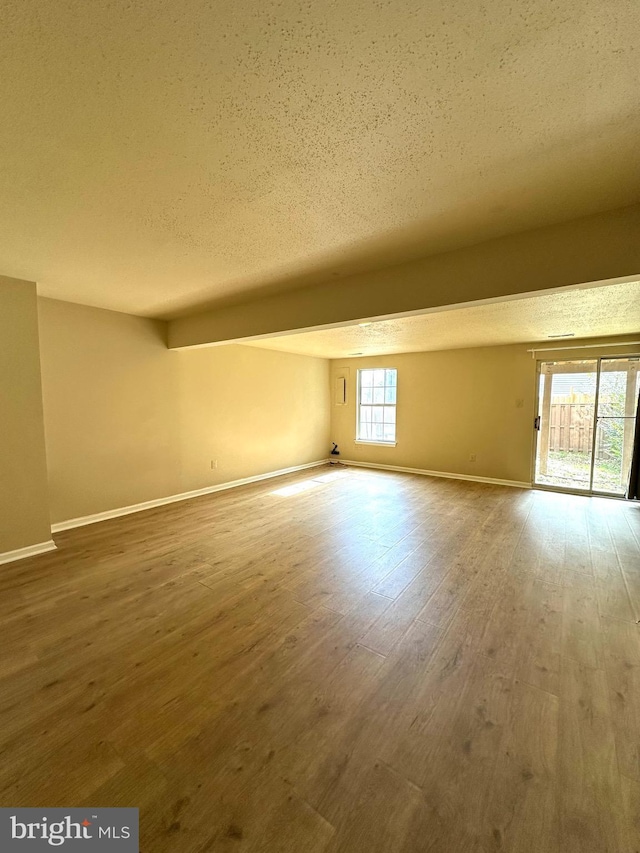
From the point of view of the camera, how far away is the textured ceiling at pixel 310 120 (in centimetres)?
90

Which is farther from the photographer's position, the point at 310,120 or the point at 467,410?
the point at 467,410

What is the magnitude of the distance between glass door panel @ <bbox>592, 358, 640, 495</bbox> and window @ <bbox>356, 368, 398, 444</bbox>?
327cm

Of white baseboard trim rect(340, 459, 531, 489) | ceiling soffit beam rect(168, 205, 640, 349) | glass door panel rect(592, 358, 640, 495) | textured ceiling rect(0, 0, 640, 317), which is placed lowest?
white baseboard trim rect(340, 459, 531, 489)

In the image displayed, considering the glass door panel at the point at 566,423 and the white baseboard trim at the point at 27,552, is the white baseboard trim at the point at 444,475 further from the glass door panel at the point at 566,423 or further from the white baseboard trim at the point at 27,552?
the white baseboard trim at the point at 27,552

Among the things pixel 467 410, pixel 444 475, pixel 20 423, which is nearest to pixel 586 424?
pixel 467 410

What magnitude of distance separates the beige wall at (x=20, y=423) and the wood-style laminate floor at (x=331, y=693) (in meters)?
0.38

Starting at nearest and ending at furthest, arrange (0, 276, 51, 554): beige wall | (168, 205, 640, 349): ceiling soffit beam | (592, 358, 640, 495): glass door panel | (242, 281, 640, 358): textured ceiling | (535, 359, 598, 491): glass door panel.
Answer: (168, 205, 640, 349): ceiling soffit beam → (0, 276, 51, 554): beige wall → (242, 281, 640, 358): textured ceiling → (592, 358, 640, 495): glass door panel → (535, 359, 598, 491): glass door panel

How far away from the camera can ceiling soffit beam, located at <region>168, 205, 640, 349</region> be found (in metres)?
1.85

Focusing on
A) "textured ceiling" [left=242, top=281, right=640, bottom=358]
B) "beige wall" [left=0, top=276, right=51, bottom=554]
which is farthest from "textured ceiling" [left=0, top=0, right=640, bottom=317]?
"textured ceiling" [left=242, top=281, right=640, bottom=358]

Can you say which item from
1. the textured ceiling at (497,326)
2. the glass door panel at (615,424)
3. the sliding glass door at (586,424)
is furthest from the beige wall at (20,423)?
the glass door panel at (615,424)

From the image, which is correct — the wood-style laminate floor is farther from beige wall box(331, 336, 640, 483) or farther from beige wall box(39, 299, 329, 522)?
beige wall box(331, 336, 640, 483)

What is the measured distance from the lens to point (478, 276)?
7.37ft

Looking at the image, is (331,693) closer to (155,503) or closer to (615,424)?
(155,503)

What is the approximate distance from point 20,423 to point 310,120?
332cm
